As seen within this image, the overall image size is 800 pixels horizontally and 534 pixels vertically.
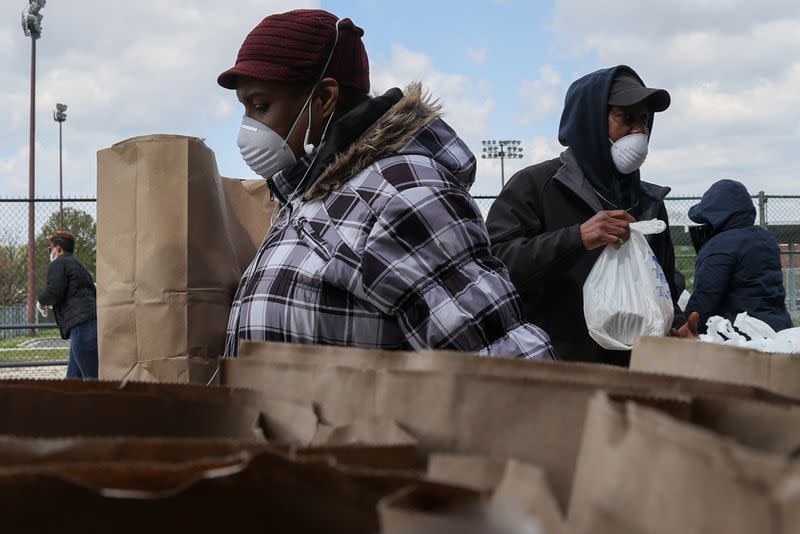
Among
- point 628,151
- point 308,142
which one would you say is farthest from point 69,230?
point 308,142

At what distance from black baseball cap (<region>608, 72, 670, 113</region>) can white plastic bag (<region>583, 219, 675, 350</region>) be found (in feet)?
1.53

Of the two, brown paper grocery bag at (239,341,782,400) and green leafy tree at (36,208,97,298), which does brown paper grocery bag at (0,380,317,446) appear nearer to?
brown paper grocery bag at (239,341,782,400)

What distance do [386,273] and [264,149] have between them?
644 mm

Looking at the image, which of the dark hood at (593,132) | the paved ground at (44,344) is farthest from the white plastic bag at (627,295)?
the paved ground at (44,344)

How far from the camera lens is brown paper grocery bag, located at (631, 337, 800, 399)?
2.03 ft

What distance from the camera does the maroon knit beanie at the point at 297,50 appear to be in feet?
6.82

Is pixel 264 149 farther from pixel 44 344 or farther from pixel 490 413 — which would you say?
pixel 44 344

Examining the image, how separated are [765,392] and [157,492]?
349 mm

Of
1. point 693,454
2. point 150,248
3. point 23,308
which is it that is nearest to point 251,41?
point 150,248

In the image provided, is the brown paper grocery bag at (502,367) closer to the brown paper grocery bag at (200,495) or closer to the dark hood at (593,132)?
the brown paper grocery bag at (200,495)

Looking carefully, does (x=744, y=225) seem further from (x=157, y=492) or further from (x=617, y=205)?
(x=157, y=492)

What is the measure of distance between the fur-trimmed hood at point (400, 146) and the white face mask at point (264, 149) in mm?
251

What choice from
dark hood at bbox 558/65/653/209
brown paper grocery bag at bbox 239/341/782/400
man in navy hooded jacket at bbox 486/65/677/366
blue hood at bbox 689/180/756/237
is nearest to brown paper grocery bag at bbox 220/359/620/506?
brown paper grocery bag at bbox 239/341/782/400

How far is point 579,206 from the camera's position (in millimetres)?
3197
